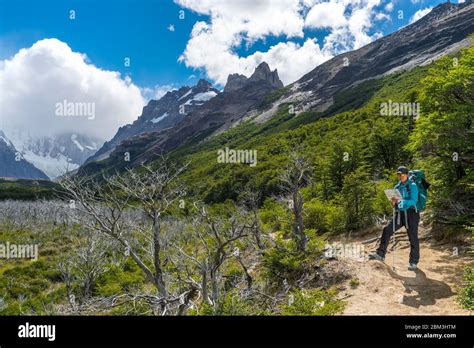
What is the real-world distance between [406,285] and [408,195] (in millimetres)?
2321

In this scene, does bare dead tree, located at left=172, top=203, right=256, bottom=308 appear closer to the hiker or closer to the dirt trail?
the dirt trail

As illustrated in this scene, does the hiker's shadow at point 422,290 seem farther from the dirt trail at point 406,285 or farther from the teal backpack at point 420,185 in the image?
the teal backpack at point 420,185

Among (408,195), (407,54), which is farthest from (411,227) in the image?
(407,54)

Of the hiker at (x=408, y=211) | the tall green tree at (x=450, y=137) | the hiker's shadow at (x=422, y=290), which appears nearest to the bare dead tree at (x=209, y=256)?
the hiker at (x=408, y=211)

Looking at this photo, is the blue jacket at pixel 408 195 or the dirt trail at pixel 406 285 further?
the blue jacket at pixel 408 195

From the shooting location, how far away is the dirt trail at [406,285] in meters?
7.64

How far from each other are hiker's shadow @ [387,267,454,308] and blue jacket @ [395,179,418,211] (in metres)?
1.89

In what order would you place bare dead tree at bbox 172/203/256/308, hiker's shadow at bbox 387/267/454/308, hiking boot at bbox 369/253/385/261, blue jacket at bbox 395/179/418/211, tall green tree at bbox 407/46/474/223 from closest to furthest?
hiker's shadow at bbox 387/267/454/308 → blue jacket at bbox 395/179/418/211 → bare dead tree at bbox 172/203/256/308 → hiking boot at bbox 369/253/385/261 → tall green tree at bbox 407/46/474/223

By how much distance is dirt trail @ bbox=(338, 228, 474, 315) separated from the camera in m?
7.64

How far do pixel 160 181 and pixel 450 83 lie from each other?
32.3 ft

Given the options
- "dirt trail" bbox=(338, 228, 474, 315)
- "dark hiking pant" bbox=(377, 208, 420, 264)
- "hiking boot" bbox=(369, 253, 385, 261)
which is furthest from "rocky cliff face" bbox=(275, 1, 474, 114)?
"dark hiking pant" bbox=(377, 208, 420, 264)

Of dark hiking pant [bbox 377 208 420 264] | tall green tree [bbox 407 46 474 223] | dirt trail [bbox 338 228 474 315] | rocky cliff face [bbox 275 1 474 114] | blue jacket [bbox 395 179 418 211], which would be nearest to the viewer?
dirt trail [bbox 338 228 474 315]

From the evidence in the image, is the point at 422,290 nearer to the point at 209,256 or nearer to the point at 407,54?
the point at 209,256
